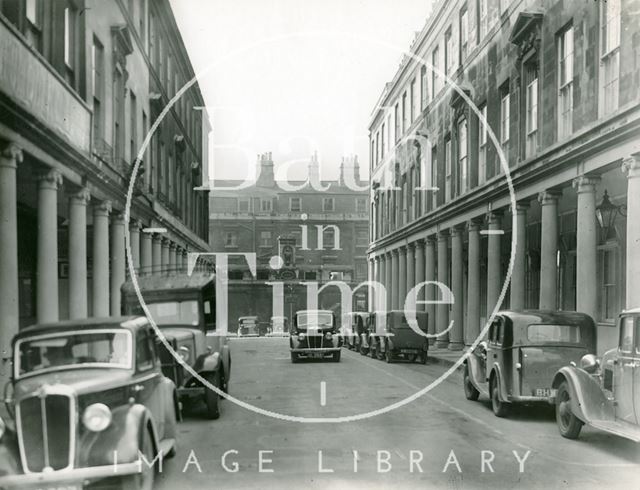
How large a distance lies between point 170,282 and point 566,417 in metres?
6.87

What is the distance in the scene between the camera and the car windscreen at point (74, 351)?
683 centimetres

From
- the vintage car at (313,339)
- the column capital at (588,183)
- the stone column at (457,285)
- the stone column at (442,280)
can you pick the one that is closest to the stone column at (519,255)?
the column capital at (588,183)

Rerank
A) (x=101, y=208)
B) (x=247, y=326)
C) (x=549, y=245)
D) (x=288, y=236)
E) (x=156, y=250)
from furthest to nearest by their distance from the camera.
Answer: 1. (x=288, y=236)
2. (x=247, y=326)
3. (x=156, y=250)
4. (x=549, y=245)
5. (x=101, y=208)

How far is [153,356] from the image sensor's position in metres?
7.91

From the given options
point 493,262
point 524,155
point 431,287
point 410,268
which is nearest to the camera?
point 524,155

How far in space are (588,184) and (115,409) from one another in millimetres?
12739

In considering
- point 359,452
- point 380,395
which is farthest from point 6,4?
point 380,395

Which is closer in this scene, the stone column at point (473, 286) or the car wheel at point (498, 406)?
the car wheel at point (498, 406)

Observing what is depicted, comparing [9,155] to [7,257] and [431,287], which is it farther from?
[431,287]

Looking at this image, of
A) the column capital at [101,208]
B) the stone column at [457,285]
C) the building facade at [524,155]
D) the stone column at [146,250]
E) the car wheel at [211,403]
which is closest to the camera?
the car wheel at [211,403]

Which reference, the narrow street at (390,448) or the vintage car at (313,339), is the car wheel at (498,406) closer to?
the narrow street at (390,448)

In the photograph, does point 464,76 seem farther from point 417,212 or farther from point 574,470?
point 574,470

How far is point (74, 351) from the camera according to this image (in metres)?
6.99

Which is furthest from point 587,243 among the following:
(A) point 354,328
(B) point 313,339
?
(A) point 354,328
